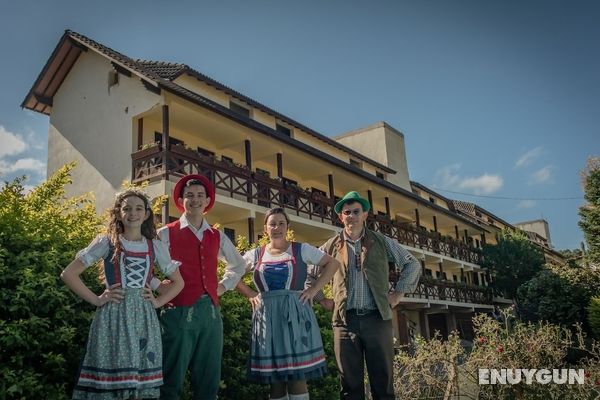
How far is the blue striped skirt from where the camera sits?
13.0ft

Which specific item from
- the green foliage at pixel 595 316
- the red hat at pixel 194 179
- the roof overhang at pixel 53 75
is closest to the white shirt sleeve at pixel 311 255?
the red hat at pixel 194 179

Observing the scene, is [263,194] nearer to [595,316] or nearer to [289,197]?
[289,197]

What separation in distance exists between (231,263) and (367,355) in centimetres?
133

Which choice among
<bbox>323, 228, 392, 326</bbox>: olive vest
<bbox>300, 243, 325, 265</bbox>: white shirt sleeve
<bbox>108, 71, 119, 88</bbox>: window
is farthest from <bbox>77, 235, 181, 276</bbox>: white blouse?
<bbox>108, 71, 119, 88</bbox>: window

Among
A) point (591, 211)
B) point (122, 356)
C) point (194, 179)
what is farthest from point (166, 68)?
point (591, 211)

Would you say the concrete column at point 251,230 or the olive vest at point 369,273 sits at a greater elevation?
the concrete column at point 251,230

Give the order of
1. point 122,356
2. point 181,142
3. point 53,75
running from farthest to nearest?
point 53,75 < point 181,142 < point 122,356

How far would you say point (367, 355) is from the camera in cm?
422

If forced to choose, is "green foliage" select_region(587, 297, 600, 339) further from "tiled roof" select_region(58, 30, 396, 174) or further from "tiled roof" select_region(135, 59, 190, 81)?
"tiled roof" select_region(135, 59, 190, 81)

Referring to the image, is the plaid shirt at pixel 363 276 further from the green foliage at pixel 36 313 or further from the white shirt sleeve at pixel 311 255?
the green foliage at pixel 36 313

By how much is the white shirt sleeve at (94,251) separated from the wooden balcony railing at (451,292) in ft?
71.8

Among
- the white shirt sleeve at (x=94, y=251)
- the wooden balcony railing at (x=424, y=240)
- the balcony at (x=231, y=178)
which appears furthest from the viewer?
the wooden balcony railing at (x=424, y=240)

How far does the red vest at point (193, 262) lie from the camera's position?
3812 millimetres

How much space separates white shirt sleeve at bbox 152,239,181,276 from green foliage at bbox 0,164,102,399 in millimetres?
792
